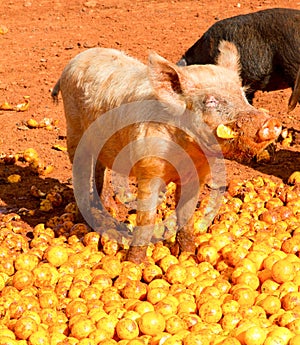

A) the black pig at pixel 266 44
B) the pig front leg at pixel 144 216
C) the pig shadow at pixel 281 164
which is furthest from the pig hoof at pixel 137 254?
the black pig at pixel 266 44

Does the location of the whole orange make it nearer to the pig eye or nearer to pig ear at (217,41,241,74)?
the pig eye

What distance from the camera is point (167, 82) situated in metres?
4.53

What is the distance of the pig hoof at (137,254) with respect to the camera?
515 centimetres

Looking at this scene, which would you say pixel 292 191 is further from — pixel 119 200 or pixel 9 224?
pixel 9 224

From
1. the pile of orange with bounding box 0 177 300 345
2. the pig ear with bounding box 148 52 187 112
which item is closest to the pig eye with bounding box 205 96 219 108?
the pig ear with bounding box 148 52 187 112

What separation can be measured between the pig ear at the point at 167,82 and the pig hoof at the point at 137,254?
1.30 metres

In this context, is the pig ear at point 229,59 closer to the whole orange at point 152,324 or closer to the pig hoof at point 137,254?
the pig hoof at point 137,254

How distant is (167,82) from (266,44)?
4.53 m

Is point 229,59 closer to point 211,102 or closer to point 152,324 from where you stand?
point 211,102

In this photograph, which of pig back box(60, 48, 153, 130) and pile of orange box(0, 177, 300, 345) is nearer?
pile of orange box(0, 177, 300, 345)

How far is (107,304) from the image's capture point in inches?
177

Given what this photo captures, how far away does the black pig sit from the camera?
8414mm

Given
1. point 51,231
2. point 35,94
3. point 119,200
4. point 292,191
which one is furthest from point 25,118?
point 292,191

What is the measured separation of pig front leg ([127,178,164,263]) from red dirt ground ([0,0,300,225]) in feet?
5.25
